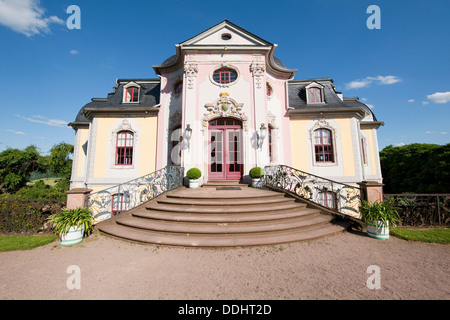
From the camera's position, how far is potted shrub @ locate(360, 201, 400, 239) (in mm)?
4969

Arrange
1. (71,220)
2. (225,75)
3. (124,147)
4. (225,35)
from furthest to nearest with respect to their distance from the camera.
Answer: (124,147)
(225,35)
(225,75)
(71,220)

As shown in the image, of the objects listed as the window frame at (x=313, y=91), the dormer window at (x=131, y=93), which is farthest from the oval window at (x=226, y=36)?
the dormer window at (x=131, y=93)

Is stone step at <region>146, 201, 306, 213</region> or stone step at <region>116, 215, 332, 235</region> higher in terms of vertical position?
stone step at <region>146, 201, 306, 213</region>

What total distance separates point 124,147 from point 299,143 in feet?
39.2

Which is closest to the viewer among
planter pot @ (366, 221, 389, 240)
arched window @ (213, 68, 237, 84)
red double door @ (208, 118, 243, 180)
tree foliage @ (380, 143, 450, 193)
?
planter pot @ (366, 221, 389, 240)

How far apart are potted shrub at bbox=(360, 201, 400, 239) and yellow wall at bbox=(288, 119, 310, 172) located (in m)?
6.29

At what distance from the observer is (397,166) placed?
70.8 feet

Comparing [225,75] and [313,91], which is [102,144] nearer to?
[225,75]

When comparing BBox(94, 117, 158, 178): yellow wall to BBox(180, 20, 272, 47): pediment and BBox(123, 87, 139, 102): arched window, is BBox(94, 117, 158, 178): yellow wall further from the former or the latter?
BBox(180, 20, 272, 47): pediment

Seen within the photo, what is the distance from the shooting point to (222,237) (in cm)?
488

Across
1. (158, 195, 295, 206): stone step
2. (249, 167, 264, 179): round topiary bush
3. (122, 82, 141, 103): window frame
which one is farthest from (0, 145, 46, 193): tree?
(249, 167, 264, 179): round topiary bush

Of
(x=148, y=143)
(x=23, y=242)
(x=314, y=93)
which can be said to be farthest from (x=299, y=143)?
(x=23, y=242)
